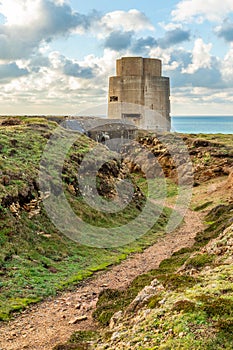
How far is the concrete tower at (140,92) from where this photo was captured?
6125 cm

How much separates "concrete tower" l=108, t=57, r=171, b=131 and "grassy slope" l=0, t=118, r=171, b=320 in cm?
2985

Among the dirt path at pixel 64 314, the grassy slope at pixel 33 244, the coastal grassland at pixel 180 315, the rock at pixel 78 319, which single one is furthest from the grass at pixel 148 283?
the grassy slope at pixel 33 244

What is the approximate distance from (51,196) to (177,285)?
50.9 feet

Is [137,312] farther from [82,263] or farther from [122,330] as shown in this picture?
[82,263]

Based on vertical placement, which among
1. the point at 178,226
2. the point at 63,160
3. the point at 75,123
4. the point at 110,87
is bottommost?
the point at 178,226

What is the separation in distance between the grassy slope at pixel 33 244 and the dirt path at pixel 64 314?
0.59m

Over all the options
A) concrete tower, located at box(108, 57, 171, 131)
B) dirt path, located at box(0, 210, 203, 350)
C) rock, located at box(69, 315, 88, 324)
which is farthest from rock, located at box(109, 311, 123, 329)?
concrete tower, located at box(108, 57, 171, 131)

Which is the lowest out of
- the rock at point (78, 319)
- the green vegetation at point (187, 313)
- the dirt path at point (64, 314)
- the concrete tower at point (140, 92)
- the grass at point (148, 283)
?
the dirt path at point (64, 314)

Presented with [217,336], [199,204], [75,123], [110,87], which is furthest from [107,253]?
[110,87]

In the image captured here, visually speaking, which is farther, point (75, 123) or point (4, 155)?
point (75, 123)

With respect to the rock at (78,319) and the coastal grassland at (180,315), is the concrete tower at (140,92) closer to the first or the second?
the coastal grassland at (180,315)

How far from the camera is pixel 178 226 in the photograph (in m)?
32.1

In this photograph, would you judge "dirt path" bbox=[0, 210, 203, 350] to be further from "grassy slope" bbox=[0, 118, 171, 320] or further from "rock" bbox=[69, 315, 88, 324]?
"grassy slope" bbox=[0, 118, 171, 320]

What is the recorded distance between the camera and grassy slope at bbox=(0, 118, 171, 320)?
1777 centimetres
